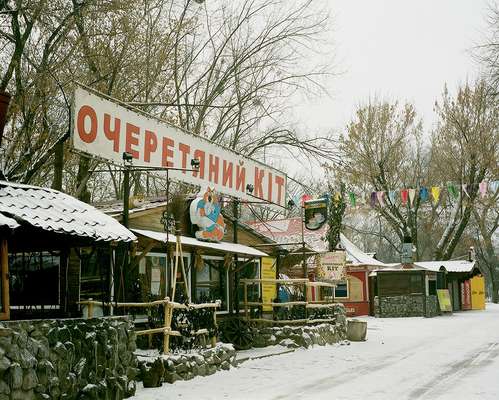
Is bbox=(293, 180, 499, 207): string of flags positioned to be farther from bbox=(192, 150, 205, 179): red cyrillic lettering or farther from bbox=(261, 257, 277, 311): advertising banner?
bbox=(192, 150, 205, 179): red cyrillic lettering

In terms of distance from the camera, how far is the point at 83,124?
1098cm

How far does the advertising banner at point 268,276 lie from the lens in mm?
20075

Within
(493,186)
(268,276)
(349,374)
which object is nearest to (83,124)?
(349,374)

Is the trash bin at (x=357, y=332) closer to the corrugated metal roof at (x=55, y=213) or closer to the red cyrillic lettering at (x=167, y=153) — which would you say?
the red cyrillic lettering at (x=167, y=153)

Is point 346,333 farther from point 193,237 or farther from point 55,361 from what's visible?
point 55,361

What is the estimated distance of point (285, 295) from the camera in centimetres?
2323

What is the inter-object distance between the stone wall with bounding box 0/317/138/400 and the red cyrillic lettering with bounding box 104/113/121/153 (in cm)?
354

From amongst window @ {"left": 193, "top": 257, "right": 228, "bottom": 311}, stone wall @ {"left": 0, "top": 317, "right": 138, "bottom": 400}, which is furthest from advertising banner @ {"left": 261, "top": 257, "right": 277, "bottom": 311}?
stone wall @ {"left": 0, "top": 317, "right": 138, "bottom": 400}

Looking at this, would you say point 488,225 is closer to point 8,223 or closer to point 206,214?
point 206,214

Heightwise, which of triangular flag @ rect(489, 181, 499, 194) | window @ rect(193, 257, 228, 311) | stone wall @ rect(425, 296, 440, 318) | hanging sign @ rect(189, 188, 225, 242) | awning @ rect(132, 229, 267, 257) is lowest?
stone wall @ rect(425, 296, 440, 318)

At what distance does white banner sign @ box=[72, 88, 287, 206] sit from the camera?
11.1 m

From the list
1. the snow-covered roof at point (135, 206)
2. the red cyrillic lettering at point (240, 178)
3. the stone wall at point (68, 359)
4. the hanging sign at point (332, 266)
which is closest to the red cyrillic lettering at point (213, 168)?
the red cyrillic lettering at point (240, 178)

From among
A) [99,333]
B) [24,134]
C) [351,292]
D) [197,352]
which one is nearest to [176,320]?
[197,352]

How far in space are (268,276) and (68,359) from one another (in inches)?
479
